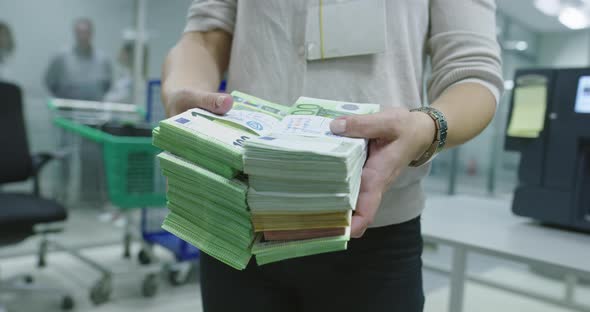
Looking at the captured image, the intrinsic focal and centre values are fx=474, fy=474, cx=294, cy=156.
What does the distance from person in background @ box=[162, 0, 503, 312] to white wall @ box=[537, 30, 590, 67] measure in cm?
518

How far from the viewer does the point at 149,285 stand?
107 inches

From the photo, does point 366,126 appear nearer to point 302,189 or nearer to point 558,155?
point 302,189

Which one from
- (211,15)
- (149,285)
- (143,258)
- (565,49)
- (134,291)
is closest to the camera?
(211,15)

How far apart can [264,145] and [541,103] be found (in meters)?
1.43

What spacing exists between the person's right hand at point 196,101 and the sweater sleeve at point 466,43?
34 centimetres

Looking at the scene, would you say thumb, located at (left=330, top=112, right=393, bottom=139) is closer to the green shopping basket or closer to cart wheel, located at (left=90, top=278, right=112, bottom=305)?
the green shopping basket

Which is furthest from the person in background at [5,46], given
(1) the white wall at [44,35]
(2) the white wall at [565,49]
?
(2) the white wall at [565,49]

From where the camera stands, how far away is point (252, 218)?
534 millimetres

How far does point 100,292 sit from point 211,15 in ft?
7.23

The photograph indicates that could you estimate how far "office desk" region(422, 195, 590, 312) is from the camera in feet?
3.79

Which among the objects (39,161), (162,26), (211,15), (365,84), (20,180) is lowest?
(20,180)

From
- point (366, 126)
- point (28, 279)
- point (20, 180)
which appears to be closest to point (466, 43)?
point (366, 126)

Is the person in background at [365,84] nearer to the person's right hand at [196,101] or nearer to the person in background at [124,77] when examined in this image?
the person's right hand at [196,101]

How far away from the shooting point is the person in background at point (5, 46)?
3.54m
